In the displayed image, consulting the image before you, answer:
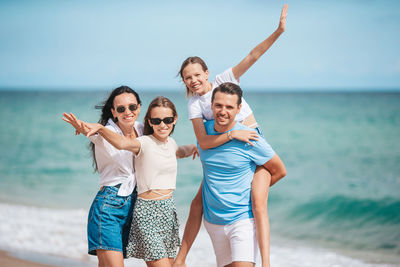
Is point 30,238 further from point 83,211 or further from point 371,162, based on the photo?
point 371,162

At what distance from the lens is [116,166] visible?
3.74 m

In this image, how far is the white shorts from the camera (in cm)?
357

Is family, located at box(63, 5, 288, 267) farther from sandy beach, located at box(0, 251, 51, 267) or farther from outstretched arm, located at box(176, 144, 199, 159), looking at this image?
sandy beach, located at box(0, 251, 51, 267)

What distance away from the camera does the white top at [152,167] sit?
3643mm

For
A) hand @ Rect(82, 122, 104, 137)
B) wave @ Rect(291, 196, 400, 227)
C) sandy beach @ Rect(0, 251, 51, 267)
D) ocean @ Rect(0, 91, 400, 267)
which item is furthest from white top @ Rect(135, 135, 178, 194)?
wave @ Rect(291, 196, 400, 227)

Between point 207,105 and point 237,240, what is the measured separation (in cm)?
122

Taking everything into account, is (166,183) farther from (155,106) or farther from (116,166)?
(155,106)

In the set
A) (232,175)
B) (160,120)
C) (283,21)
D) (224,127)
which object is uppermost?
(283,21)

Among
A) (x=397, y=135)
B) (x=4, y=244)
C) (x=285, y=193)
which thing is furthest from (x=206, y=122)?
(x=397, y=135)

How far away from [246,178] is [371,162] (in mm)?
14567

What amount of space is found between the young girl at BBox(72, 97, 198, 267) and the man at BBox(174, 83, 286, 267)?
0.34 m

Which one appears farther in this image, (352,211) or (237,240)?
(352,211)

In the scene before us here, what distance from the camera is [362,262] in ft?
24.4

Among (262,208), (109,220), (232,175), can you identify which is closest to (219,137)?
(232,175)
